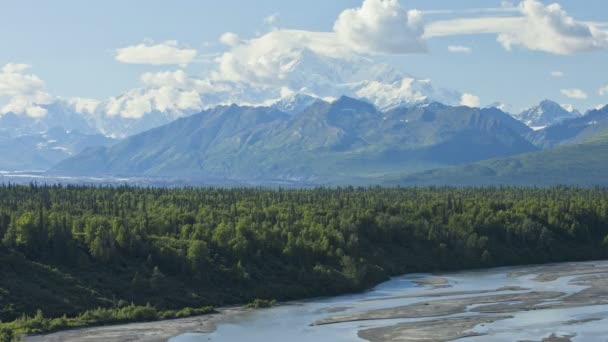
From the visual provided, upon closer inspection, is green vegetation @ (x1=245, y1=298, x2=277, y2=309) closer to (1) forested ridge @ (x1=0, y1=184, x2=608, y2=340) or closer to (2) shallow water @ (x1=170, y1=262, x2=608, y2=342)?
(2) shallow water @ (x1=170, y1=262, x2=608, y2=342)

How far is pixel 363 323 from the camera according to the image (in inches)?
5022

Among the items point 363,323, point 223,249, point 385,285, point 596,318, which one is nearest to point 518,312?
point 596,318

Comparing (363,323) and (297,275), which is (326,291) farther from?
(363,323)

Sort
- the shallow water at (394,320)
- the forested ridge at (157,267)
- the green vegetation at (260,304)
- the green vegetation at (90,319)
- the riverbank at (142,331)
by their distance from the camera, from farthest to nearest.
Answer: the green vegetation at (260,304)
the forested ridge at (157,267)
the shallow water at (394,320)
the green vegetation at (90,319)
the riverbank at (142,331)

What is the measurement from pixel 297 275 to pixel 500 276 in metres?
45.2

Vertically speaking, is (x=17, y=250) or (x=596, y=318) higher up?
(x=17, y=250)

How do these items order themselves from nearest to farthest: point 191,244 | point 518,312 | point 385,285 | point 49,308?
point 49,308 < point 518,312 < point 191,244 < point 385,285

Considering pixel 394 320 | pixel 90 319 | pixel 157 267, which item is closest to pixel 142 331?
pixel 90 319

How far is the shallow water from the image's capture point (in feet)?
384

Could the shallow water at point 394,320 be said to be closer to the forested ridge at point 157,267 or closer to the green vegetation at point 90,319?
the forested ridge at point 157,267

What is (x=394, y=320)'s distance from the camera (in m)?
130

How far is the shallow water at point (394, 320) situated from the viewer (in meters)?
117

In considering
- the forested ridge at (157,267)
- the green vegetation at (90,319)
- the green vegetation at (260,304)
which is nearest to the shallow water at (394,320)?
the green vegetation at (260,304)

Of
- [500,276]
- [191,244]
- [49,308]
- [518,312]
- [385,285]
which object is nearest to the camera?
[49,308]
